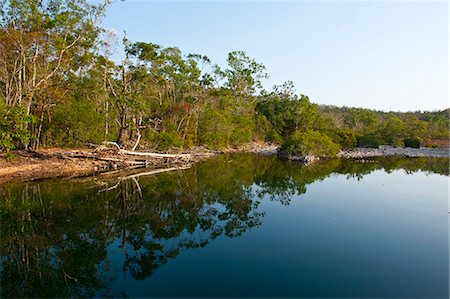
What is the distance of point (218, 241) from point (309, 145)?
23.8 m

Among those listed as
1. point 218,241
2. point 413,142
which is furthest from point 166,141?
point 413,142

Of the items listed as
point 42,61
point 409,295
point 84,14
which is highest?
point 84,14

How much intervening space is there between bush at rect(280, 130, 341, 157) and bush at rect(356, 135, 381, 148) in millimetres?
15949

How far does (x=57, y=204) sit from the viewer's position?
12.3 metres

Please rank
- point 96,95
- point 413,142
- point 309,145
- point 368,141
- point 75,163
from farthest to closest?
1. point 413,142
2. point 368,141
3. point 309,145
4. point 96,95
5. point 75,163

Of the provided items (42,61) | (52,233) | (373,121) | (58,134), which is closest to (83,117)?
(58,134)

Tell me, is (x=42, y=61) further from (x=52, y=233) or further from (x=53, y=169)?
(x=52, y=233)

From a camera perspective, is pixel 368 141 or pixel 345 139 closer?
pixel 345 139

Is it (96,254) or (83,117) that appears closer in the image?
(96,254)

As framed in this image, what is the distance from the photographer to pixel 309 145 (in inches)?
1236

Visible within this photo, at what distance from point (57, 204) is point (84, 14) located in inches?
555

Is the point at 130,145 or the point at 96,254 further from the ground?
the point at 130,145

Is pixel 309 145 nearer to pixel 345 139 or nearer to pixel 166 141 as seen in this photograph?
pixel 166 141

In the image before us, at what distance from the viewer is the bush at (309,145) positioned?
31547mm
